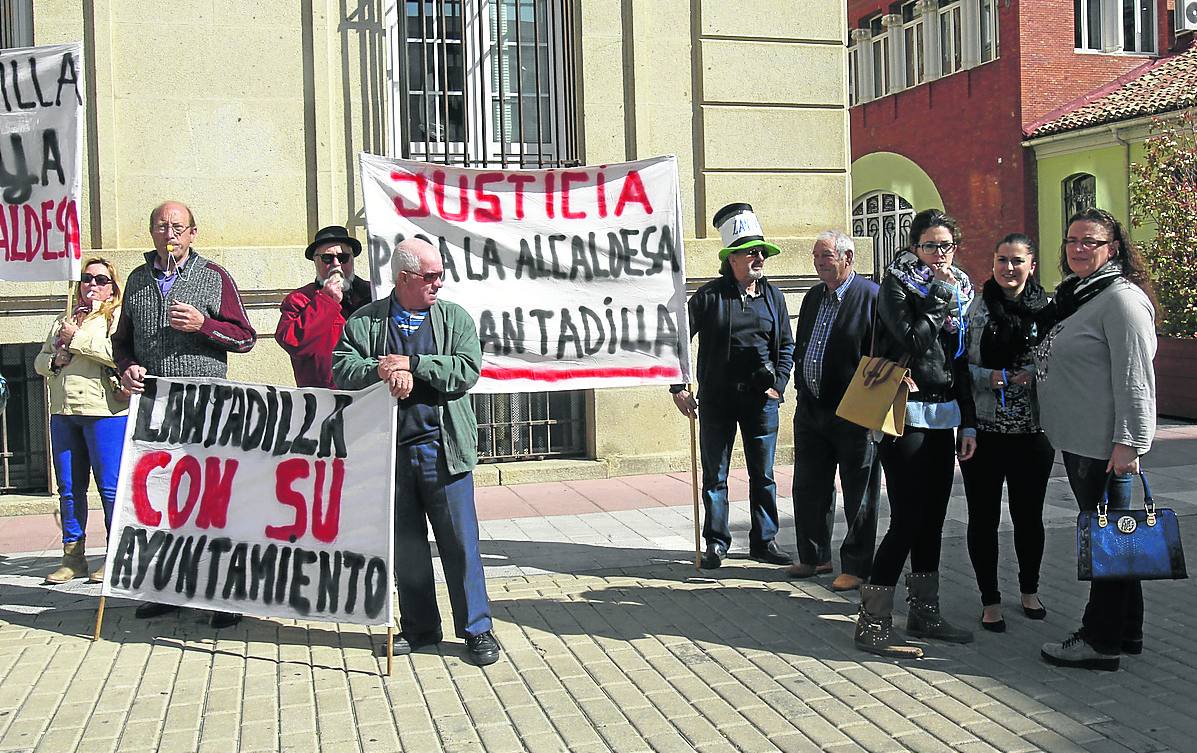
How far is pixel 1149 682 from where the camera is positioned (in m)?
4.86

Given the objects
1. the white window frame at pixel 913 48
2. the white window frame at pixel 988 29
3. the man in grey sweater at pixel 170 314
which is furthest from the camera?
the white window frame at pixel 913 48

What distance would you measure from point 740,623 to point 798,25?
6.64 meters

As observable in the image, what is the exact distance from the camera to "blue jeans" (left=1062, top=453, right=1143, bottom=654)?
498 cm

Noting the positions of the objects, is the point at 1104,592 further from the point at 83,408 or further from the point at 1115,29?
the point at 1115,29

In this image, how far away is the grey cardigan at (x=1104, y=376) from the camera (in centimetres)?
484

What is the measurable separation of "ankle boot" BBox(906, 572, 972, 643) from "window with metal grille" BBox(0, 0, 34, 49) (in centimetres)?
772

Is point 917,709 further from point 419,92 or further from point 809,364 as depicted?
point 419,92

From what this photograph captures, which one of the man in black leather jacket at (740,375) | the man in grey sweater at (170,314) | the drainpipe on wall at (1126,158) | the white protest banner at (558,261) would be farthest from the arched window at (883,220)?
the man in grey sweater at (170,314)

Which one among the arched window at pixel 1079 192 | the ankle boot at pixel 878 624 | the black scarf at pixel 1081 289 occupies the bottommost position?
Result: the ankle boot at pixel 878 624

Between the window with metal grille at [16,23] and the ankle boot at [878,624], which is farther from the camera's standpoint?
the window with metal grille at [16,23]

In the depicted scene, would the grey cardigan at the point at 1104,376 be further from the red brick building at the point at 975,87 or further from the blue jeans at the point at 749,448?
the red brick building at the point at 975,87

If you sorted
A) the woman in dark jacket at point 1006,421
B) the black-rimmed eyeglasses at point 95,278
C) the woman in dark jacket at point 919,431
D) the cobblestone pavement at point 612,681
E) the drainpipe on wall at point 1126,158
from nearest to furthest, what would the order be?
the cobblestone pavement at point 612,681 → the woman in dark jacket at point 919,431 → the woman in dark jacket at point 1006,421 → the black-rimmed eyeglasses at point 95,278 → the drainpipe on wall at point 1126,158

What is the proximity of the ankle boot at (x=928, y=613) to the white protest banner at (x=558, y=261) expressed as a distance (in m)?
2.06

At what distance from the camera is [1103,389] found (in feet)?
16.3
